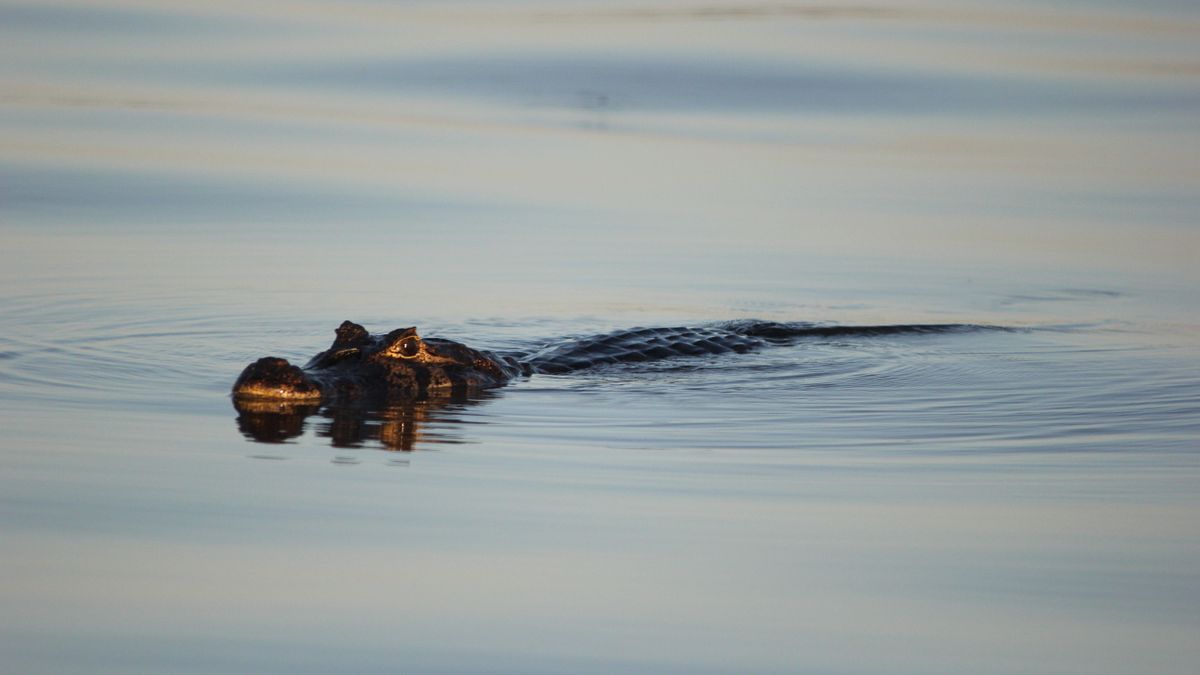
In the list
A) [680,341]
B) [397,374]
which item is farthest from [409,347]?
[680,341]

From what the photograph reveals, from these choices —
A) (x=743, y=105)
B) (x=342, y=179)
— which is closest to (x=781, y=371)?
(x=342, y=179)

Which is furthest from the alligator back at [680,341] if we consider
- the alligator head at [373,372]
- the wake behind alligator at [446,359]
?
the alligator head at [373,372]

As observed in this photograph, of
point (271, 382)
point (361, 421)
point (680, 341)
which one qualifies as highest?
point (680, 341)

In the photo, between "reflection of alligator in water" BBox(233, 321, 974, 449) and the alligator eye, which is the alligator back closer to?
"reflection of alligator in water" BBox(233, 321, 974, 449)

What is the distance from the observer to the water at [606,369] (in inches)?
241

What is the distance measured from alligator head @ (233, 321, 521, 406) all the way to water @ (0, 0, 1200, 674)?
1.14ft

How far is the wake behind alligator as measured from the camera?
9.94 m

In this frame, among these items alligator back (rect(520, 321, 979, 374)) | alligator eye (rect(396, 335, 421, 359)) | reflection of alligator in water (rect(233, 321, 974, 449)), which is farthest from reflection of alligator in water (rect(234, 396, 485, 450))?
alligator back (rect(520, 321, 979, 374))

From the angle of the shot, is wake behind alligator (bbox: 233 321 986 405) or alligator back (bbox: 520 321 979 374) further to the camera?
alligator back (bbox: 520 321 979 374)

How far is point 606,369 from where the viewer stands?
38.2 ft

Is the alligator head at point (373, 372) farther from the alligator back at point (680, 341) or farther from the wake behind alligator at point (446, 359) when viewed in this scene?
the alligator back at point (680, 341)

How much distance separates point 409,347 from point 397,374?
19 cm

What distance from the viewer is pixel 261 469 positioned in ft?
26.7

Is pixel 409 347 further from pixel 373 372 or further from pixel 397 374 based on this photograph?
pixel 373 372
